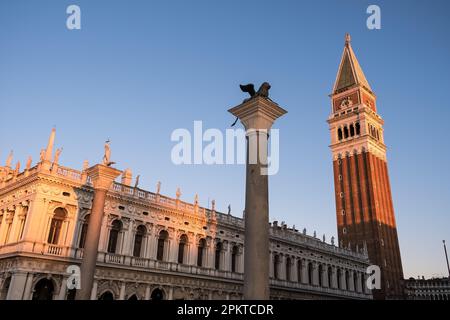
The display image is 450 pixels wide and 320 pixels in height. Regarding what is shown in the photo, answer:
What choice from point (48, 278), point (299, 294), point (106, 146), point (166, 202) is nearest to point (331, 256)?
point (299, 294)

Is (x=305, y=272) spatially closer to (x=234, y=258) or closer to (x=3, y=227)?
(x=234, y=258)

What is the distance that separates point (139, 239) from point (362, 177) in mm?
48096

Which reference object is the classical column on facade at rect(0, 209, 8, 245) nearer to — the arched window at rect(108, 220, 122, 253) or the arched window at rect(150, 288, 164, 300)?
the arched window at rect(108, 220, 122, 253)

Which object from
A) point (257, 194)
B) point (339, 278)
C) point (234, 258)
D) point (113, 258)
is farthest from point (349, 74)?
point (257, 194)

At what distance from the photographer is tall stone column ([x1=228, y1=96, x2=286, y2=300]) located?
11.0m

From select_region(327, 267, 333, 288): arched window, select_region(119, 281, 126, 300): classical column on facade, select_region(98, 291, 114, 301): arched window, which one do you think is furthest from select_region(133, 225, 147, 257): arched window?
select_region(327, 267, 333, 288): arched window

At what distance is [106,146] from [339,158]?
6176cm

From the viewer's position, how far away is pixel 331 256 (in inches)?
1922

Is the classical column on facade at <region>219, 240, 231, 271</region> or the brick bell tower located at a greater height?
the brick bell tower

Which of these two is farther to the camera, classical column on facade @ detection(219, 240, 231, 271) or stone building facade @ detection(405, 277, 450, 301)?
stone building facade @ detection(405, 277, 450, 301)

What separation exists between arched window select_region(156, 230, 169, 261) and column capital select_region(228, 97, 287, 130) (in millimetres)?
20822

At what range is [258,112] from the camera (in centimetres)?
1264

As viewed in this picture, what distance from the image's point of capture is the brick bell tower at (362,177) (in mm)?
63928
